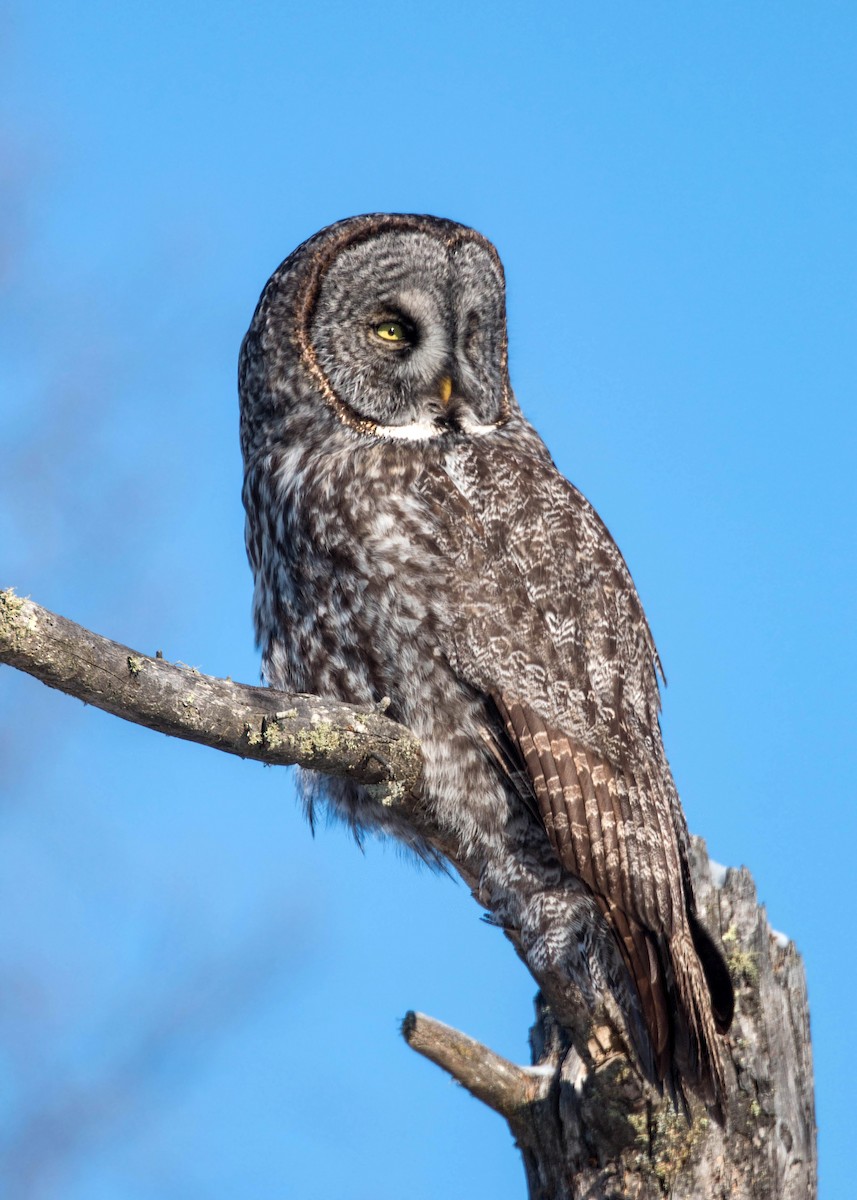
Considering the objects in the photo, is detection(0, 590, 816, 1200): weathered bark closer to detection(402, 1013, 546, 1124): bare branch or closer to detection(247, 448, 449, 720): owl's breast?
detection(402, 1013, 546, 1124): bare branch

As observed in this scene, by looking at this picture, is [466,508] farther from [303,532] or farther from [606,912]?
[606,912]

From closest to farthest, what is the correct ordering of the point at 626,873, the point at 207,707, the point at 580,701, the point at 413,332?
the point at 207,707 < the point at 626,873 < the point at 580,701 < the point at 413,332

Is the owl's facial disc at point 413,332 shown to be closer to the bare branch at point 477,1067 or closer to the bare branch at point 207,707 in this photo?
the bare branch at point 207,707

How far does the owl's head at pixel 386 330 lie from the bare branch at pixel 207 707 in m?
1.12

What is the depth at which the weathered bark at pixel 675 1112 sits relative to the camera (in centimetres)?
385

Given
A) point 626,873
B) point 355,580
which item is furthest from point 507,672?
point 626,873

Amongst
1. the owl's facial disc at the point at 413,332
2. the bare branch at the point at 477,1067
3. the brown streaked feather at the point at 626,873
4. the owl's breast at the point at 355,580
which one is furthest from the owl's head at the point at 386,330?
the bare branch at the point at 477,1067

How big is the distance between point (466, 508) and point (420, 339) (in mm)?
739

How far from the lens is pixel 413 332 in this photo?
14.5ft

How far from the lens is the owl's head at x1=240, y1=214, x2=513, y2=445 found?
14.1ft

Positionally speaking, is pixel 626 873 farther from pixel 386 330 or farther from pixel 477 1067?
pixel 386 330

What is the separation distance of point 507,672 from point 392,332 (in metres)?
1.28

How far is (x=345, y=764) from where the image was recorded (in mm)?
3488

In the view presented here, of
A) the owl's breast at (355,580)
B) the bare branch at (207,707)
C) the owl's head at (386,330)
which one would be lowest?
the bare branch at (207,707)
